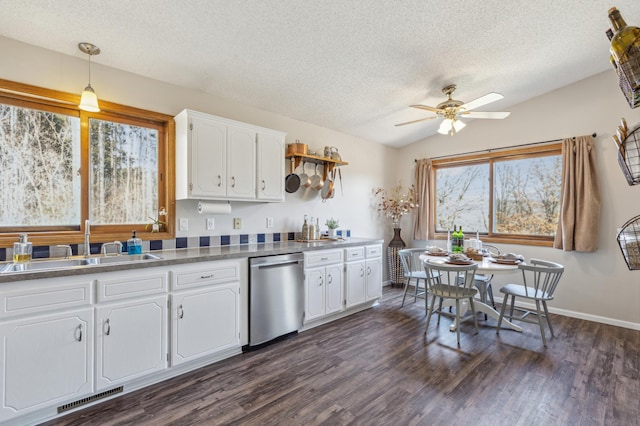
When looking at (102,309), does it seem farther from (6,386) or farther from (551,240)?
(551,240)

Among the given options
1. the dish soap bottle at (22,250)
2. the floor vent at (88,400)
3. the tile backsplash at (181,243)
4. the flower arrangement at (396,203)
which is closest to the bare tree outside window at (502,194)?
the flower arrangement at (396,203)

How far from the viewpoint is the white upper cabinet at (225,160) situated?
2746mm

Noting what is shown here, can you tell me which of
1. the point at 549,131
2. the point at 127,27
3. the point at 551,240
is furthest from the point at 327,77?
the point at 551,240

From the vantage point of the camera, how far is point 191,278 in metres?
2.40

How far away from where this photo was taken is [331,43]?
8.59 ft

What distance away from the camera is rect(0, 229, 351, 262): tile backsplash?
2258mm

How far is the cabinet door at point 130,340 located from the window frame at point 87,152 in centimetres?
74

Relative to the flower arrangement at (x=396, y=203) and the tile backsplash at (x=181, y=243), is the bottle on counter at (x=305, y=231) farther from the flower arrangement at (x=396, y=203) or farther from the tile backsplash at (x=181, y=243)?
the flower arrangement at (x=396, y=203)

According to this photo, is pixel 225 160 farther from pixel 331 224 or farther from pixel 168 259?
pixel 331 224

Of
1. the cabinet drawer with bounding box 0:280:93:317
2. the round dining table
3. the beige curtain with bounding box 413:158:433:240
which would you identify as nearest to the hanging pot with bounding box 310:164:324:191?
the round dining table

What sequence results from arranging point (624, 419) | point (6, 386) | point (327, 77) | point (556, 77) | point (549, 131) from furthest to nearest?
point (549, 131)
point (556, 77)
point (327, 77)
point (624, 419)
point (6, 386)

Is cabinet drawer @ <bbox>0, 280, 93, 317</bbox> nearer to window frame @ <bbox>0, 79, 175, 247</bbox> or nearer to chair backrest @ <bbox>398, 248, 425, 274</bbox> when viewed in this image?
window frame @ <bbox>0, 79, 175, 247</bbox>

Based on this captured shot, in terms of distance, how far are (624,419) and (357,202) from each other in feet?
11.4

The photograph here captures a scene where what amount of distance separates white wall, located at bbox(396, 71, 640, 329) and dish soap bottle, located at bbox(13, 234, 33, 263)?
204 inches
